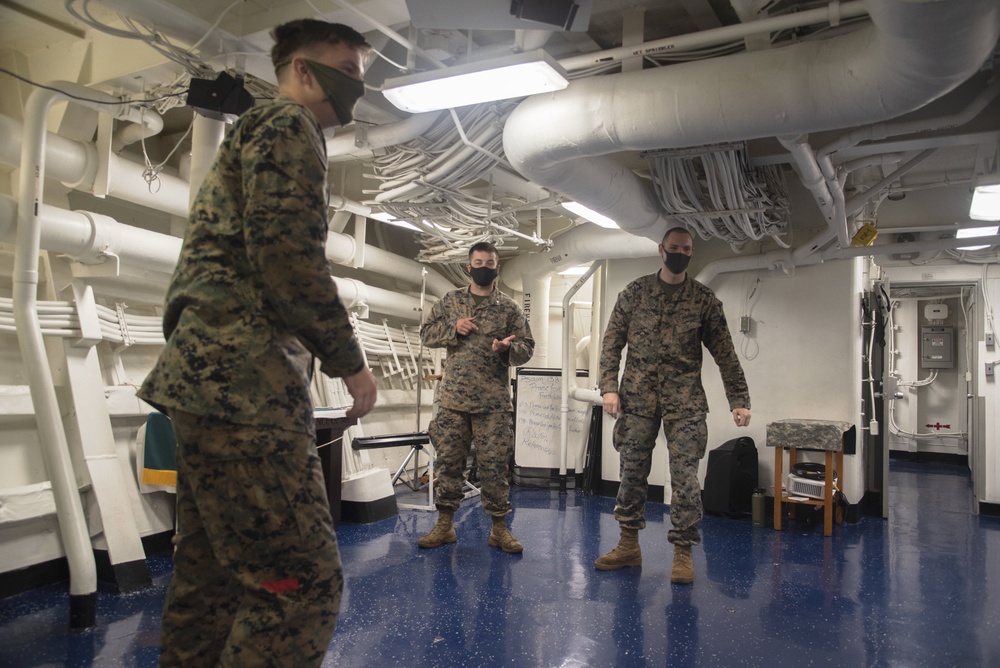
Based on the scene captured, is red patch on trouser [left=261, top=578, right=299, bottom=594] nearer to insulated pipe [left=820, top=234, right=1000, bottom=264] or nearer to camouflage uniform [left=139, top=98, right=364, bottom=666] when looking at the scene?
camouflage uniform [left=139, top=98, right=364, bottom=666]

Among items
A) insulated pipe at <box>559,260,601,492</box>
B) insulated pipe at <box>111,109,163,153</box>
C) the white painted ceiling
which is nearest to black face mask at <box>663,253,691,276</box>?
the white painted ceiling

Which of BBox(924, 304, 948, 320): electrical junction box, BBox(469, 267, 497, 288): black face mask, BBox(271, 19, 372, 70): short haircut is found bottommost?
BBox(469, 267, 497, 288): black face mask

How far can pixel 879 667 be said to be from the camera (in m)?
2.50

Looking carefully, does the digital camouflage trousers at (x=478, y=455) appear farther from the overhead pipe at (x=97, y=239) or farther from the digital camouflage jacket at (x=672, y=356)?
the overhead pipe at (x=97, y=239)

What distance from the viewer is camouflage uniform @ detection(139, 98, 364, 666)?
129 cm

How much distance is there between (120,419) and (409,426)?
3566 mm

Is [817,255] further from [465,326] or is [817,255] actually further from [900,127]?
[465,326]

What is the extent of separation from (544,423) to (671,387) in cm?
A: 327

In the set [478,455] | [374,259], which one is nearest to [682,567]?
[478,455]

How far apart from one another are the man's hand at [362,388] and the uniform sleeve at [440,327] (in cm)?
272

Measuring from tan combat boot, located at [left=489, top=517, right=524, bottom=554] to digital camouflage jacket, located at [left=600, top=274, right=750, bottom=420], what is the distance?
100cm

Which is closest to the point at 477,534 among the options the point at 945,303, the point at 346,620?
the point at 346,620

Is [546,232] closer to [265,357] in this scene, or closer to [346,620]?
[346,620]

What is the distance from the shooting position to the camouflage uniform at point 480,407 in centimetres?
404
